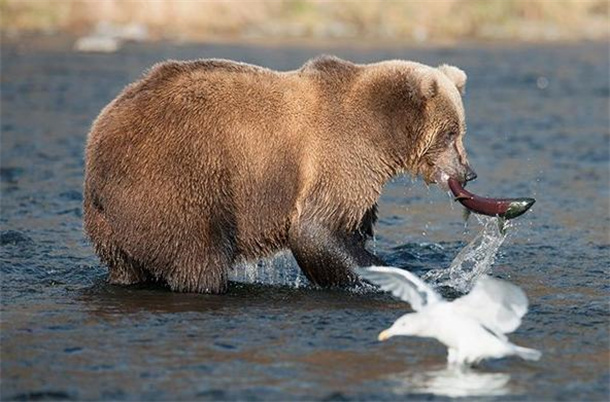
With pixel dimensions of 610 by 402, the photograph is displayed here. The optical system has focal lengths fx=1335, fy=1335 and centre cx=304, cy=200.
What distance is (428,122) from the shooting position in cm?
893

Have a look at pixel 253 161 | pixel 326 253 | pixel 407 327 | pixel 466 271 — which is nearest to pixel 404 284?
pixel 407 327

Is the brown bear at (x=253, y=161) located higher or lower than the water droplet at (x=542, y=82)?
lower

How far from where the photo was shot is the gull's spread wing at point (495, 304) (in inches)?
279

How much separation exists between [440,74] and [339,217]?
1.21 meters

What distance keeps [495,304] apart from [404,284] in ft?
1.63

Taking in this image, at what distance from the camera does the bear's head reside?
8875 millimetres

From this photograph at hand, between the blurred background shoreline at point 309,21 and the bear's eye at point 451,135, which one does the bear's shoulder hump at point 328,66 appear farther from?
the blurred background shoreline at point 309,21

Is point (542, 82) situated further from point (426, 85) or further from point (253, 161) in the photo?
point (253, 161)

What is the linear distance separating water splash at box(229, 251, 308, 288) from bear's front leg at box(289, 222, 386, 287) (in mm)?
372

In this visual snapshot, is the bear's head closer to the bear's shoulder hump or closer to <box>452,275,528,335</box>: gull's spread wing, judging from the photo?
the bear's shoulder hump

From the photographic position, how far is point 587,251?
10.8 metres

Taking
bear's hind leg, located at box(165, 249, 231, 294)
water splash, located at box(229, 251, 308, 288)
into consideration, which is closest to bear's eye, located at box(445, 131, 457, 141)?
water splash, located at box(229, 251, 308, 288)

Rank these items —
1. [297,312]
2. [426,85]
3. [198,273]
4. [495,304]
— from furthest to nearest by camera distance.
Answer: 1. [426,85]
2. [198,273]
3. [297,312]
4. [495,304]

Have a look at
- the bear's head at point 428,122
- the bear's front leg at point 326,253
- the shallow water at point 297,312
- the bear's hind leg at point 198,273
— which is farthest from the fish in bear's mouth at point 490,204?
the bear's hind leg at point 198,273
